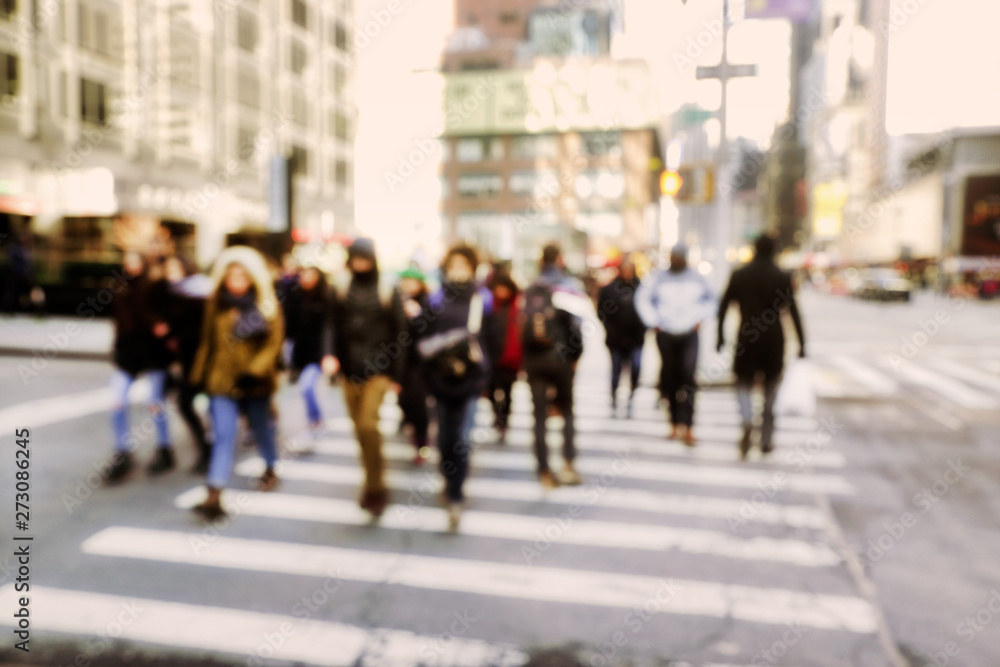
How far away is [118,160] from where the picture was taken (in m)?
31.8

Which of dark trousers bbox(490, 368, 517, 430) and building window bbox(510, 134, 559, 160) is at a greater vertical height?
building window bbox(510, 134, 559, 160)

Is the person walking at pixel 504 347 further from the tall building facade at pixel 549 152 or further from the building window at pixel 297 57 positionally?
the tall building facade at pixel 549 152

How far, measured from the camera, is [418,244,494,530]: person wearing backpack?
5504 millimetres

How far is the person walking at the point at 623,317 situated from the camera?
365 inches

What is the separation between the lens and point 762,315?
23.4ft

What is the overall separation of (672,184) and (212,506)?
923 cm

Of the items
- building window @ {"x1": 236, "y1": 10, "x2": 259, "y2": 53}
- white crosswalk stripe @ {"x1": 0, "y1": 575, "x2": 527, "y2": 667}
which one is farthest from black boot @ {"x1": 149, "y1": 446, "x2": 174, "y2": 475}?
building window @ {"x1": 236, "y1": 10, "x2": 259, "y2": 53}

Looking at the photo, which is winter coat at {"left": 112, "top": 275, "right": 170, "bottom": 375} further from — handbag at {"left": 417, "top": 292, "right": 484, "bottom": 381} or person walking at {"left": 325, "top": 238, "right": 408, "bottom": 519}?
handbag at {"left": 417, "top": 292, "right": 484, "bottom": 381}

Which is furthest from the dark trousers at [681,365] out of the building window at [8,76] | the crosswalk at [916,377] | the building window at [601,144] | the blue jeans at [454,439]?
the building window at [601,144]

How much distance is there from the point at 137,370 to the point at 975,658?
6160mm

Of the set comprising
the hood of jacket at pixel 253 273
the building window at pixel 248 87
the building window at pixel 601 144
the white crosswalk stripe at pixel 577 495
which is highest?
the building window at pixel 601 144

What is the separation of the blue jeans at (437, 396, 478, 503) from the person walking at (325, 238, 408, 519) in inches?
17.5

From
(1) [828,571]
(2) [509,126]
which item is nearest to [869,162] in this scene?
(2) [509,126]

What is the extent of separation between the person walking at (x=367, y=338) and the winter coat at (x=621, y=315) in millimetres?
4232
